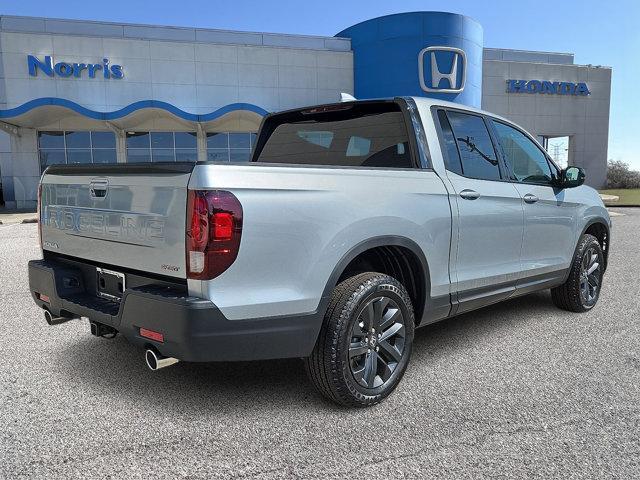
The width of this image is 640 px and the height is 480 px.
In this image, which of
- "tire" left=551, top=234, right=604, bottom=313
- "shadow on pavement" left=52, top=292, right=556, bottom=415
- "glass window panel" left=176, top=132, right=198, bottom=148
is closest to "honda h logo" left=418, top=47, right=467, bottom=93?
"glass window panel" left=176, top=132, right=198, bottom=148

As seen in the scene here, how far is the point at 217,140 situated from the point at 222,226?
2469 centimetres

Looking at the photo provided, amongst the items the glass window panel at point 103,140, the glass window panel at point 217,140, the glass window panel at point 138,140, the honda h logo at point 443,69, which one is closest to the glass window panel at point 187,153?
the glass window panel at point 217,140

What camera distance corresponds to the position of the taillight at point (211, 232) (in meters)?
2.37

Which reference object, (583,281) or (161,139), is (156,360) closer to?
(583,281)

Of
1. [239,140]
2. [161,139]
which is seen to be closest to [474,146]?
[239,140]

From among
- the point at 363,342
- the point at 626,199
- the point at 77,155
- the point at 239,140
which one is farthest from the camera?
the point at 626,199

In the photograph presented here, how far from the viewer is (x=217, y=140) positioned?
26094 millimetres

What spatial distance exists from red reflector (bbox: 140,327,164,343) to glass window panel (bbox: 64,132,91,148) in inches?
980

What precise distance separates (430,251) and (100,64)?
24032 millimetres

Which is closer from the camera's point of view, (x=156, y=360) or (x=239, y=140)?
(x=156, y=360)

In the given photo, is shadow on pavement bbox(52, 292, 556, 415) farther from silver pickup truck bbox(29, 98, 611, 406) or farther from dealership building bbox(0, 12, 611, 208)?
dealership building bbox(0, 12, 611, 208)

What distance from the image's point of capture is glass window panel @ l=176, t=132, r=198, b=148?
84.0 ft

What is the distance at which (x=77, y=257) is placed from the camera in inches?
127

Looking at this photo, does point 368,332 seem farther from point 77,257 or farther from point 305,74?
point 305,74
